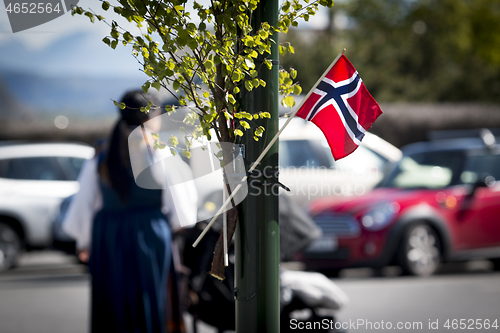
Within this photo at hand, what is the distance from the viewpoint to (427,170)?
7.79 meters

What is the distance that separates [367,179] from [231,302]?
4885 millimetres

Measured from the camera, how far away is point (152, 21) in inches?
77.4

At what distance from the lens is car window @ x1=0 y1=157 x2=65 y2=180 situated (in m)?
8.78

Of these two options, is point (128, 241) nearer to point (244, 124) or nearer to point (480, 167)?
point (244, 124)

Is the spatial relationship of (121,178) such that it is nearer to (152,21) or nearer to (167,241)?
(167,241)

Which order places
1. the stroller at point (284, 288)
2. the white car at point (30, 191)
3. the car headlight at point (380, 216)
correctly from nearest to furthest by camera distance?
the stroller at point (284, 288), the car headlight at point (380, 216), the white car at point (30, 191)

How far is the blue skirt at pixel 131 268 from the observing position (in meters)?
3.39

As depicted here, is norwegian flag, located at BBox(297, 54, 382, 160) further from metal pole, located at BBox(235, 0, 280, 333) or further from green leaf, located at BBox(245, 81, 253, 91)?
green leaf, located at BBox(245, 81, 253, 91)

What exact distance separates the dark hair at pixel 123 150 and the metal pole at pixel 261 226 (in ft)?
4.50

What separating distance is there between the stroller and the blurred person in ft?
1.71

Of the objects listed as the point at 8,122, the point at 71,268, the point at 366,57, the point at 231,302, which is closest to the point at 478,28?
the point at 366,57

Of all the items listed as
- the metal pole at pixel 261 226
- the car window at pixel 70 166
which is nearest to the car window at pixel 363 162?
the car window at pixel 70 166

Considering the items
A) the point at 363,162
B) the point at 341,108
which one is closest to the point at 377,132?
the point at 363,162

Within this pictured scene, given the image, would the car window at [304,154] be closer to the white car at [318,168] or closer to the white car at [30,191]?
the white car at [318,168]
